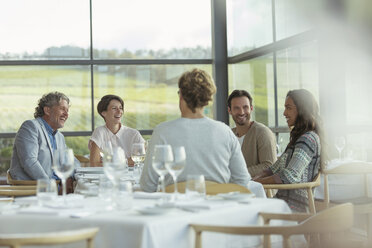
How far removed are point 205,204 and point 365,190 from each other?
10.1ft

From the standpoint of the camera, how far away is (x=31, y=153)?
196 inches

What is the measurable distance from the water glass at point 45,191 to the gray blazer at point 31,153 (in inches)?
87.2

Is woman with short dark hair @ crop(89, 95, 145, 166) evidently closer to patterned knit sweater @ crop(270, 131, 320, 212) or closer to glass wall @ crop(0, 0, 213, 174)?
patterned knit sweater @ crop(270, 131, 320, 212)

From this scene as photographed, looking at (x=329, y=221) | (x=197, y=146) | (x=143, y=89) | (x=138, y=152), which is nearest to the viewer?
(x=329, y=221)

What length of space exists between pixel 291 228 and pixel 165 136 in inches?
42.4

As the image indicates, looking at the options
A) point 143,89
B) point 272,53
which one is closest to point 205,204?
point 272,53

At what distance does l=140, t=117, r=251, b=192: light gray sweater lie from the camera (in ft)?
10.7

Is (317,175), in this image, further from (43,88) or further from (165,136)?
(43,88)

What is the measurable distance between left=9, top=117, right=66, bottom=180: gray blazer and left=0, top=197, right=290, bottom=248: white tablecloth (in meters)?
2.35

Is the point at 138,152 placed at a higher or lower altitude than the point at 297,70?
lower

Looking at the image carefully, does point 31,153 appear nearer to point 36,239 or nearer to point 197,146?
point 197,146

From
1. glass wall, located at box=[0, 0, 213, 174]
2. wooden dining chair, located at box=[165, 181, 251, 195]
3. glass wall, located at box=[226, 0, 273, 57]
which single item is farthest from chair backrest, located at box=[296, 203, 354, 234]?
glass wall, located at box=[0, 0, 213, 174]

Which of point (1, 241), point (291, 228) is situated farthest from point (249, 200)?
point (1, 241)

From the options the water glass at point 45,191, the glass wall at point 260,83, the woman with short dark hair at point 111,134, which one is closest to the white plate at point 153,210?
the water glass at point 45,191
